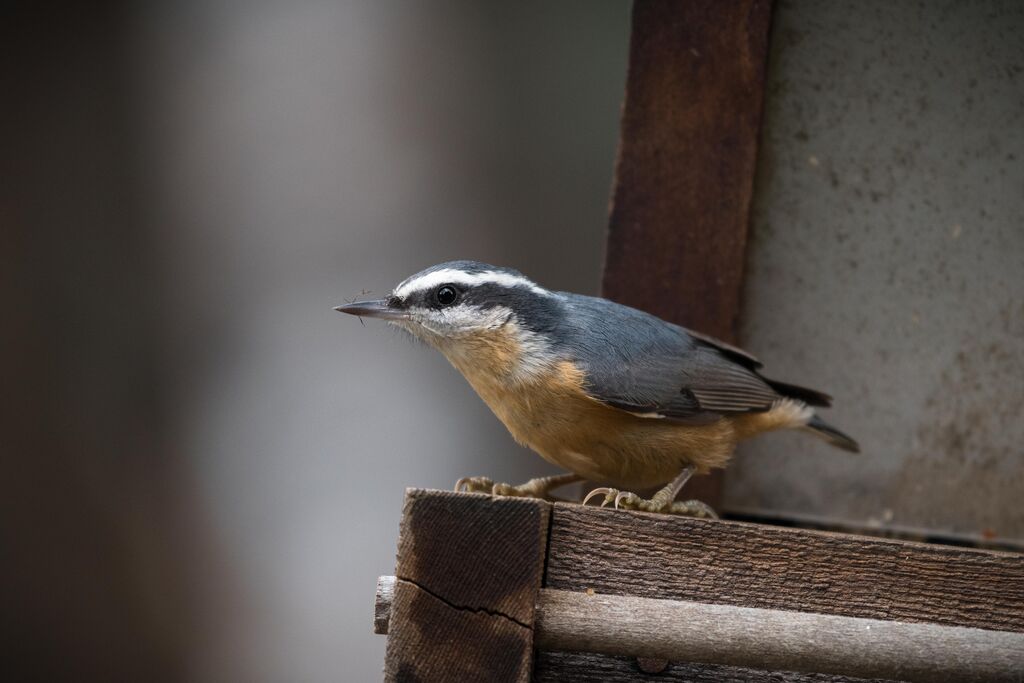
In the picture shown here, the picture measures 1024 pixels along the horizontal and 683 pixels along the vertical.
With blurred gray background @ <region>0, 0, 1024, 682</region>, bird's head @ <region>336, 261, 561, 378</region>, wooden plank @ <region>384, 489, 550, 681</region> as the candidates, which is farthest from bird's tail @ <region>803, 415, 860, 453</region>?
blurred gray background @ <region>0, 0, 1024, 682</region>

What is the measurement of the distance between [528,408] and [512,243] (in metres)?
2.96

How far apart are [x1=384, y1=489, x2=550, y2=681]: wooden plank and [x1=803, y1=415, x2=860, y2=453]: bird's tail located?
1.83m

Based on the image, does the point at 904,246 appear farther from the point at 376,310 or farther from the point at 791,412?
the point at 376,310

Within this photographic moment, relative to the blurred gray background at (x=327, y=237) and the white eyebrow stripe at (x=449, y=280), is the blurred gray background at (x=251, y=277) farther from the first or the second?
the white eyebrow stripe at (x=449, y=280)

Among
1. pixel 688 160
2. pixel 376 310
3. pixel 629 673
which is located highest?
pixel 688 160

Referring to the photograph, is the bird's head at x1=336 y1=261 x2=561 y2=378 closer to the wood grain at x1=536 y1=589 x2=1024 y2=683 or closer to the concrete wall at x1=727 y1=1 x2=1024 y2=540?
the concrete wall at x1=727 y1=1 x2=1024 y2=540

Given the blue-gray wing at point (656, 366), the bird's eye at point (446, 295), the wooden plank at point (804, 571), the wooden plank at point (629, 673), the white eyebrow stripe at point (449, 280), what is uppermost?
the white eyebrow stripe at point (449, 280)

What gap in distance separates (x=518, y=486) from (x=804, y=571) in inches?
49.9

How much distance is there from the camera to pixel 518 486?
3424 millimetres

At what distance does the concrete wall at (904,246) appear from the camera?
143 inches

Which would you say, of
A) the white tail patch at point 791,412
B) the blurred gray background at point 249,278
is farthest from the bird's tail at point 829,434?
the blurred gray background at point 249,278

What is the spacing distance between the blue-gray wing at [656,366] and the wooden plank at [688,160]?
1.00 feet

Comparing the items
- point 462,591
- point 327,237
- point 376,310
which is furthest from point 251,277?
point 462,591

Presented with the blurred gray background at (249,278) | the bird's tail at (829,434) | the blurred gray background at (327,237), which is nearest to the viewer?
the bird's tail at (829,434)
